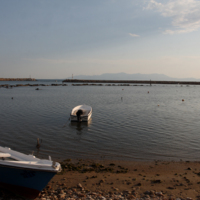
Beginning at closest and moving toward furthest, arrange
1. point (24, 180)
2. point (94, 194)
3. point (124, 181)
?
1. point (24, 180)
2. point (94, 194)
3. point (124, 181)

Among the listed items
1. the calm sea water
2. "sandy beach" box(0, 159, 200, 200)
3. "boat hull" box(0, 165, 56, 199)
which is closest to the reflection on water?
the calm sea water

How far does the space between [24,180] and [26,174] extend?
30 cm

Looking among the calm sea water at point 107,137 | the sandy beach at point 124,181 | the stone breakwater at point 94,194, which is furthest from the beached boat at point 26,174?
the calm sea water at point 107,137

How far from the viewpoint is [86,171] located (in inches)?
368

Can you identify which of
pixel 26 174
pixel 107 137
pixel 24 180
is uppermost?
pixel 26 174

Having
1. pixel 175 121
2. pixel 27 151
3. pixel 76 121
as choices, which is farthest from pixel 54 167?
pixel 175 121

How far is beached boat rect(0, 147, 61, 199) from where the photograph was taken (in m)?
6.61

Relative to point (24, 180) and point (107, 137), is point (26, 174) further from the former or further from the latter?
point (107, 137)

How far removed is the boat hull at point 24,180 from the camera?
6742 millimetres

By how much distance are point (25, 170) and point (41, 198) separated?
1.18 m

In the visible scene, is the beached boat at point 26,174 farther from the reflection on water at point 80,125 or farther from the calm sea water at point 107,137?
the reflection on water at point 80,125

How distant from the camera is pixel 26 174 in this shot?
6.78m

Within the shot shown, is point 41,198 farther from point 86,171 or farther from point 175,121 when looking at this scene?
point 175,121

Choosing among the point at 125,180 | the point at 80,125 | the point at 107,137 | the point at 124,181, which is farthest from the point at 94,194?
the point at 80,125
